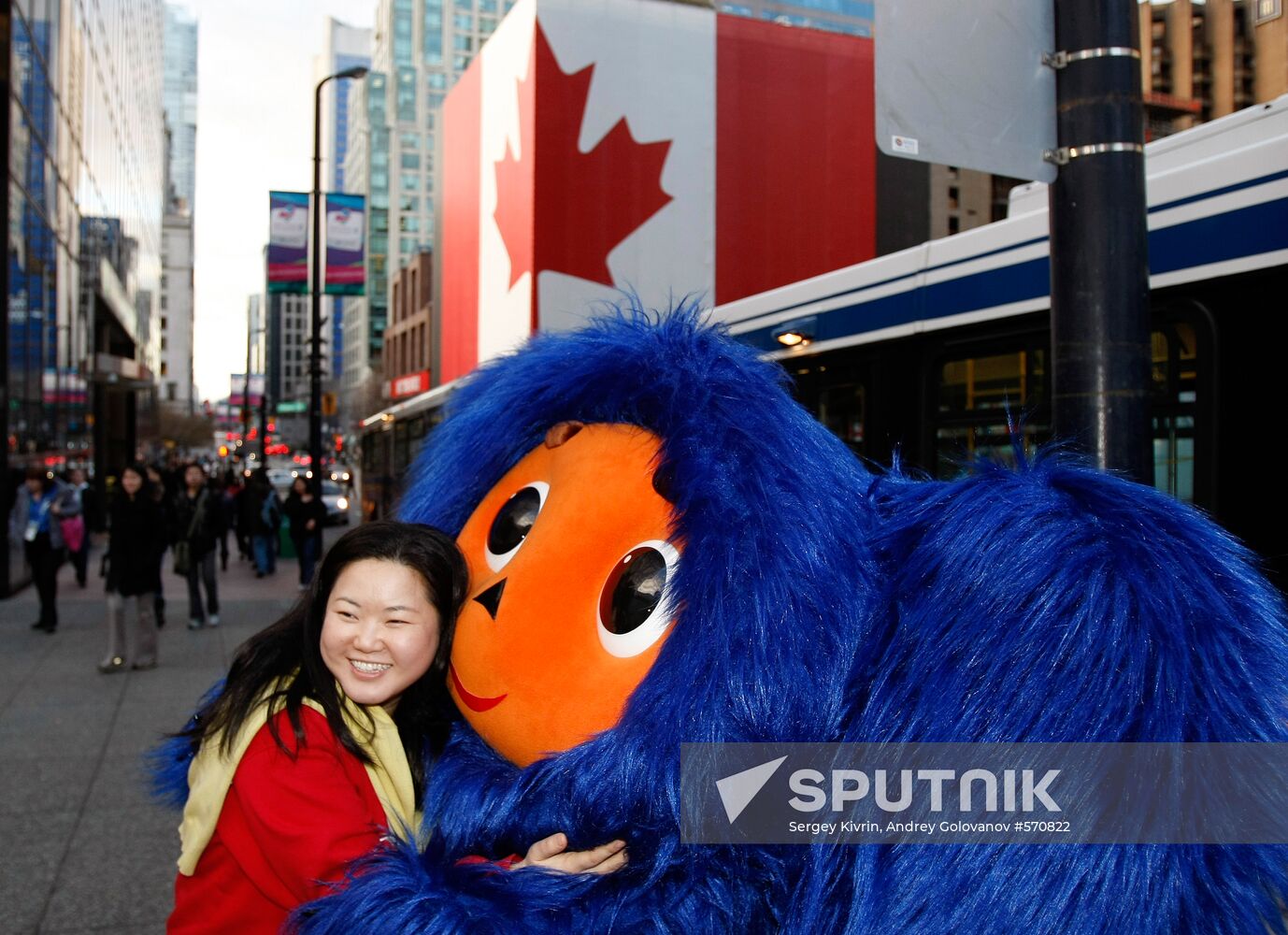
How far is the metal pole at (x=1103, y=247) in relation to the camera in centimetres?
204

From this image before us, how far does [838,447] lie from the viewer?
1775mm

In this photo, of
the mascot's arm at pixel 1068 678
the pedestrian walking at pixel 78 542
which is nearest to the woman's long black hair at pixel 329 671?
the mascot's arm at pixel 1068 678

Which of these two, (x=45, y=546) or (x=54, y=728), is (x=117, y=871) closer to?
(x=54, y=728)

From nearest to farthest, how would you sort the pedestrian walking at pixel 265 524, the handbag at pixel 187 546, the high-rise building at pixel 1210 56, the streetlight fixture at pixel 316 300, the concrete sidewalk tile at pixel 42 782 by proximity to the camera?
the high-rise building at pixel 1210 56
the concrete sidewalk tile at pixel 42 782
the handbag at pixel 187 546
the pedestrian walking at pixel 265 524
the streetlight fixture at pixel 316 300

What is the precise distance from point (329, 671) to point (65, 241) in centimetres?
2161

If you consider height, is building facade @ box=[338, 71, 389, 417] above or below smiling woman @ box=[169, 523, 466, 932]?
above

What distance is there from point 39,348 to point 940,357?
617 inches

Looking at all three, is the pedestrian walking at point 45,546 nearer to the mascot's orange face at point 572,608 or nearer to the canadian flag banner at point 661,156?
the canadian flag banner at point 661,156

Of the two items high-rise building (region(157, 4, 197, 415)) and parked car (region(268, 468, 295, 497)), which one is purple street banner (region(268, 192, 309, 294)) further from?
high-rise building (region(157, 4, 197, 415))

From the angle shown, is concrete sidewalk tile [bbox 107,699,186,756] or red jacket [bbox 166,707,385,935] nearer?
red jacket [bbox 166,707,385,935]

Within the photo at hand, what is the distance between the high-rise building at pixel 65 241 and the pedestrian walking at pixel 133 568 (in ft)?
17.6

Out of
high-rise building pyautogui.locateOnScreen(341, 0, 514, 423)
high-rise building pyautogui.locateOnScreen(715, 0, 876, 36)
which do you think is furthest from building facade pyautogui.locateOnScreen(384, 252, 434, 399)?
high-rise building pyautogui.locateOnScreen(341, 0, 514, 423)

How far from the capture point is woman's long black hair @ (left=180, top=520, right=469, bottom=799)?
1.68m

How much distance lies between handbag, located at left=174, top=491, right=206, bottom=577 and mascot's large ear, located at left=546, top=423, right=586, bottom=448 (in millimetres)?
9358
